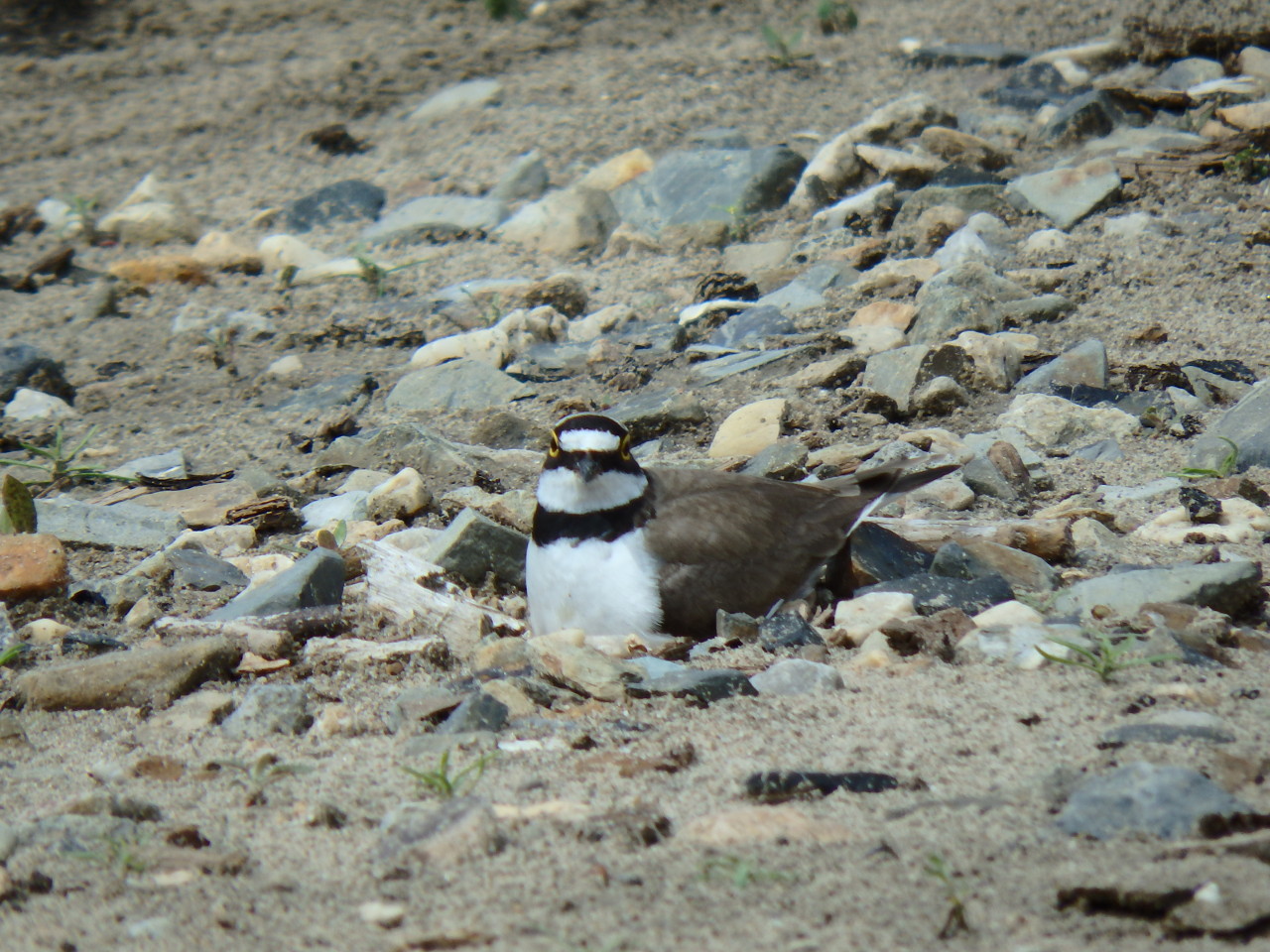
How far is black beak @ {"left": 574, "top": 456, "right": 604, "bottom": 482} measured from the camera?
4.48 meters

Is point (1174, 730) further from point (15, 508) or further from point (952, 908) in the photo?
point (15, 508)

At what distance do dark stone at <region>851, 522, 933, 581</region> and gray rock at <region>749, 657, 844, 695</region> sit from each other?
112 cm

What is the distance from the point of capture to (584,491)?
454 centimetres

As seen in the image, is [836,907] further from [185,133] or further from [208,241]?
[185,133]

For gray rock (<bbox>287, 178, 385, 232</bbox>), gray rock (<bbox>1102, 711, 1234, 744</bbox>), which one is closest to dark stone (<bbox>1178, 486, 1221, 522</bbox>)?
gray rock (<bbox>1102, 711, 1234, 744</bbox>)

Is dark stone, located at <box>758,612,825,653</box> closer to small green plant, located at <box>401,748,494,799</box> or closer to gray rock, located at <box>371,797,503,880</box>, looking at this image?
small green plant, located at <box>401,748,494,799</box>

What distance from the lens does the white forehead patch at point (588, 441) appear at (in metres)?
4.50

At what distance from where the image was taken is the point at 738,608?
4.52 metres

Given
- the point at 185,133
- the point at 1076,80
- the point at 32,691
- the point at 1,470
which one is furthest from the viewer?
the point at 185,133

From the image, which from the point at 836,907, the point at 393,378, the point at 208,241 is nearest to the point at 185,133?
the point at 208,241

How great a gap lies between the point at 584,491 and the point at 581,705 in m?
1.04

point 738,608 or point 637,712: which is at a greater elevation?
point 637,712

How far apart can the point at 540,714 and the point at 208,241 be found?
21.1ft

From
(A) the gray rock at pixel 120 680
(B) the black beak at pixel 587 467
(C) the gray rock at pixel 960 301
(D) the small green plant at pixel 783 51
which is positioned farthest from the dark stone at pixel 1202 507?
(D) the small green plant at pixel 783 51
